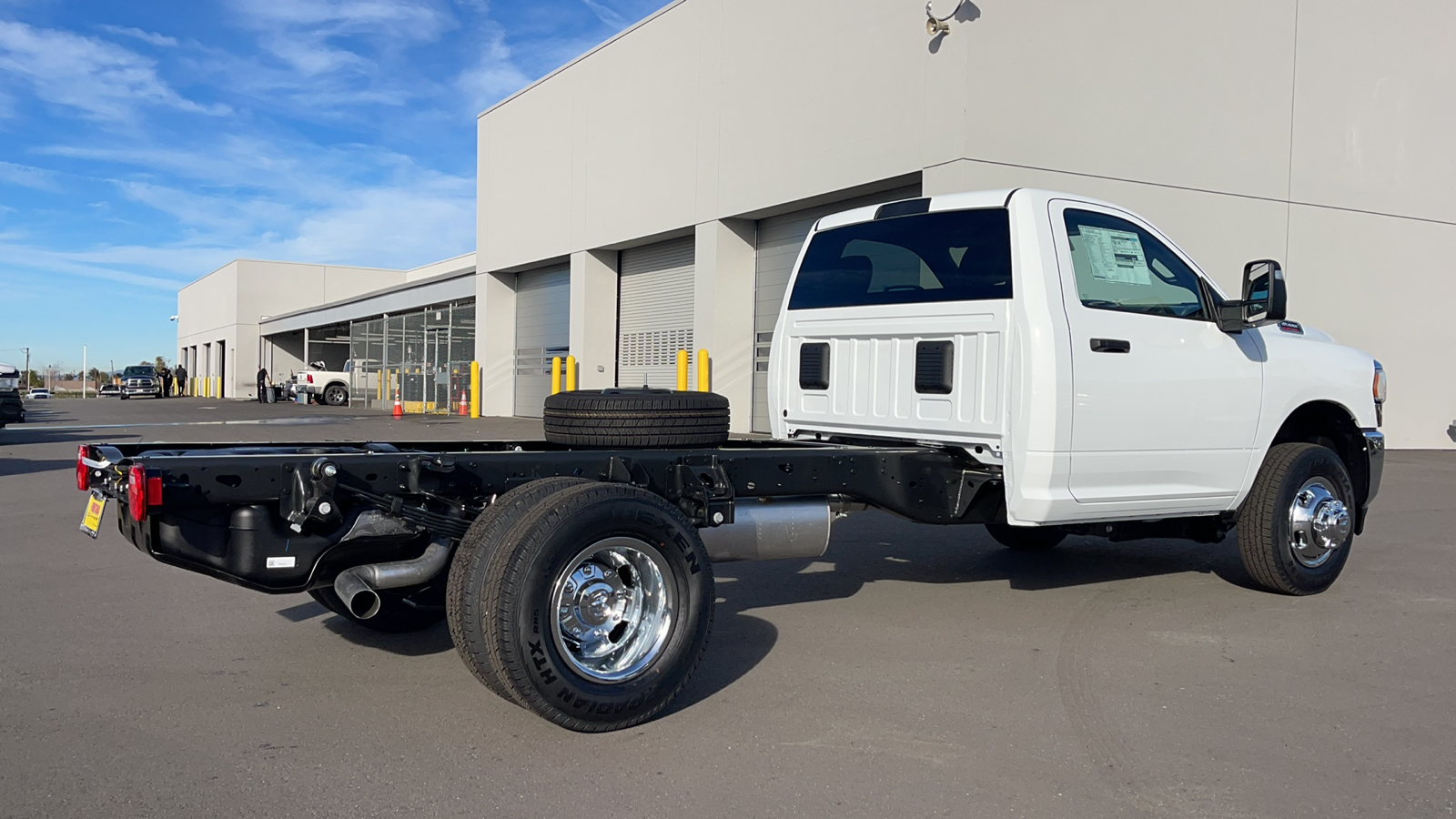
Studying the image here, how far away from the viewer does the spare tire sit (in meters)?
5.01

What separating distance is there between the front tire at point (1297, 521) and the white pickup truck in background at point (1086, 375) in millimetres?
12

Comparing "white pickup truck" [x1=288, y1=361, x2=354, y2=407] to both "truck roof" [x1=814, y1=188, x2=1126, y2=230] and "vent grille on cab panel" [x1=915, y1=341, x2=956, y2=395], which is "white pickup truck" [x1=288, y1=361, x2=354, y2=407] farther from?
"vent grille on cab panel" [x1=915, y1=341, x2=956, y2=395]

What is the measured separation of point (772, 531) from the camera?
193 inches

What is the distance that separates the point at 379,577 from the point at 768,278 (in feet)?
52.4

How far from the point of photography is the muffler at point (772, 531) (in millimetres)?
4766

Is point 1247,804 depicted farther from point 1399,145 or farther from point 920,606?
point 1399,145

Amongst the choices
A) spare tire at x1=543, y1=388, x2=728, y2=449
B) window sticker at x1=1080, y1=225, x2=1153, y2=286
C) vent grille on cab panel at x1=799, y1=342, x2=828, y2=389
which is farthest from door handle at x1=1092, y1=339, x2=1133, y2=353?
spare tire at x1=543, y1=388, x2=728, y2=449

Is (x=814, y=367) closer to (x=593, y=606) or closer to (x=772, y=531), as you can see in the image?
(x=772, y=531)

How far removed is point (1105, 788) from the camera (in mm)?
3414

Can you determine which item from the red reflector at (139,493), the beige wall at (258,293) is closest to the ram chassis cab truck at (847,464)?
the red reflector at (139,493)

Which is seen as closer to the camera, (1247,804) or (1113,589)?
(1247,804)

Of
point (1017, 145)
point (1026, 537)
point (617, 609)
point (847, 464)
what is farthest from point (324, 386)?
point (617, 609)

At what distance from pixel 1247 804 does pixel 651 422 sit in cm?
285

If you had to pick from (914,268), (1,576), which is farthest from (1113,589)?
(1,576)
